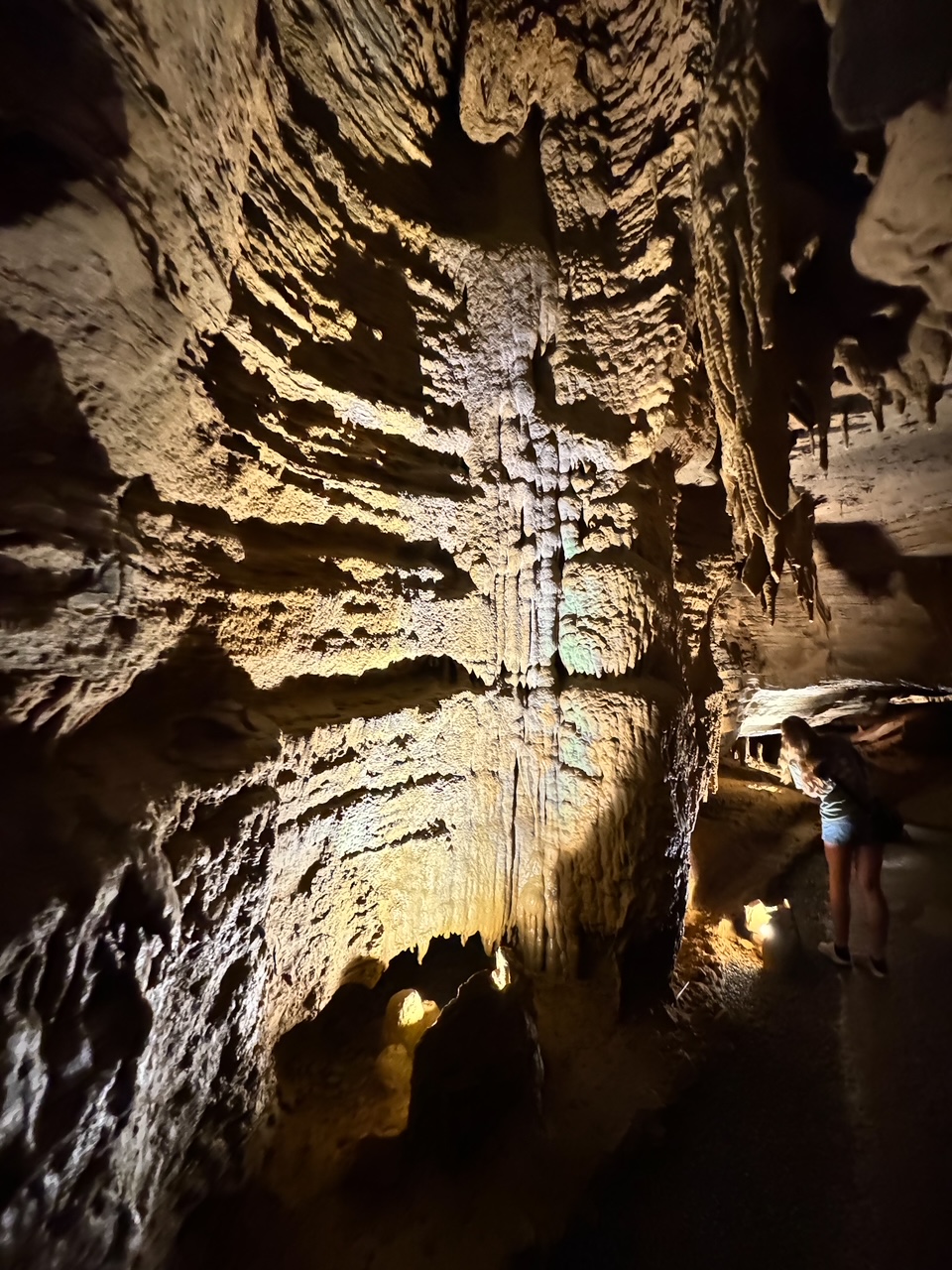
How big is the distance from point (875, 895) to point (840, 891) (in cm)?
20

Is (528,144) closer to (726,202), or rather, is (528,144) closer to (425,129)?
(425,129)

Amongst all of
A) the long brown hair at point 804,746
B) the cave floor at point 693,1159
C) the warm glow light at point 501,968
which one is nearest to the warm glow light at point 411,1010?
the warm glow light at point 501,968

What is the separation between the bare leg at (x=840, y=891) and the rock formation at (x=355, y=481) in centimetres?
96

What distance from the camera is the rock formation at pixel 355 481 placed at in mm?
1429

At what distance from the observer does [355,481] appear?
106 inches

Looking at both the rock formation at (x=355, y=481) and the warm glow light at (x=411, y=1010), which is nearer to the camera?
the rock formation at (x=355, y=481)

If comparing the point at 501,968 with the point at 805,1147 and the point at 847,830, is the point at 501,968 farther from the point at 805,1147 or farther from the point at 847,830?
the point at 847,830

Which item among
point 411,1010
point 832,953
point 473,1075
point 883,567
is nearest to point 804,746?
point 832,953

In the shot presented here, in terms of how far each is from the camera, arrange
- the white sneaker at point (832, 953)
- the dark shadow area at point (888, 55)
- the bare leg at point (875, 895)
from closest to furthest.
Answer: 1. the dark shadow area at point (888, 55)
2. the bare leg at point (875, 895)
3. the white sneaker at point (832, 953)

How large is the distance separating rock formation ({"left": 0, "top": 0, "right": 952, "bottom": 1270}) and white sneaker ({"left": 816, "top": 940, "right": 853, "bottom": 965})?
113 centimetres

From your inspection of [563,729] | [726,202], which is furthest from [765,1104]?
[726,202]

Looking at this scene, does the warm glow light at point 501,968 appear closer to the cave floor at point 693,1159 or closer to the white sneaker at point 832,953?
the cave floor at point 693,1159

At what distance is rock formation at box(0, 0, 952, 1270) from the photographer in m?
1.43

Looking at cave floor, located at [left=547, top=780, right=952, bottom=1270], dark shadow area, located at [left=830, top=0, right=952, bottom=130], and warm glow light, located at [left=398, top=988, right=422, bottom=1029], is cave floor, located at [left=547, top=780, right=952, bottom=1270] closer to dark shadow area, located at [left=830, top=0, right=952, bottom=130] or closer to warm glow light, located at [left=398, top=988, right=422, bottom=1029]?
warm glow light, located at [left=398, top=988, right=422, bottom=1029]
